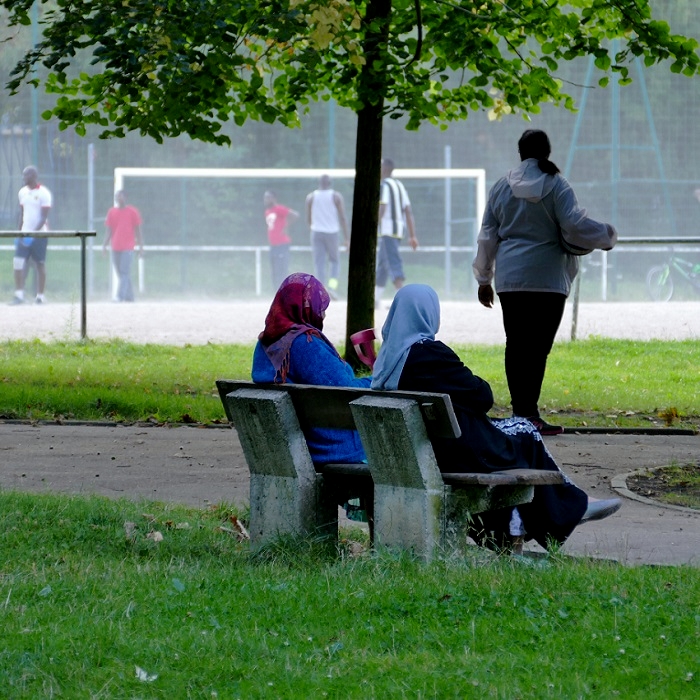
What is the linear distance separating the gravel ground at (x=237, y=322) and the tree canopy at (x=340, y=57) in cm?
519

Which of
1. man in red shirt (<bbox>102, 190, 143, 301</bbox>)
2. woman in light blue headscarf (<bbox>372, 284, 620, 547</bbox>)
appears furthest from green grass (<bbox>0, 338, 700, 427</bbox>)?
man in red shirt (<bbox>102, 190, 143, 301</bbox>)

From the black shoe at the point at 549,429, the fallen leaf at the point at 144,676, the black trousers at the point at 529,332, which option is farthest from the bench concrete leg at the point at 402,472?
the black shoe at the point at 549,429

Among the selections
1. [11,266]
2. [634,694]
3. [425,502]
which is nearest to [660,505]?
[425,502]

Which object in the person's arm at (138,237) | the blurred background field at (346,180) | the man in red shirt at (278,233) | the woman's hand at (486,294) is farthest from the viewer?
the blurred background field at (346,180)

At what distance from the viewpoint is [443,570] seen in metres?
4.86

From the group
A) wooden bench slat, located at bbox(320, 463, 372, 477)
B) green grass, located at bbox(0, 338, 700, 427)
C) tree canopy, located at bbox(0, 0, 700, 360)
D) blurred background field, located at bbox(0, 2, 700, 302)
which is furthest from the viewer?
blurred background field, located at bbox(0, 2, 700, 302)

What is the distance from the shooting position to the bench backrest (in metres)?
4.93

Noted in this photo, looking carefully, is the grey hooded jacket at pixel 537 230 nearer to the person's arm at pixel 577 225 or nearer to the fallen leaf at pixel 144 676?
the person's arm at pixel 577 225

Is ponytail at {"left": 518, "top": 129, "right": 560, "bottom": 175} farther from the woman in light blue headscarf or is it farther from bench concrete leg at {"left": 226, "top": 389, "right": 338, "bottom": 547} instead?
bench concrete leg at {"left": 226, "top": 389, "right": 338, "bottom": 547}

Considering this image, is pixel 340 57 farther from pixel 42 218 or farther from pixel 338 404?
pixel 42 218

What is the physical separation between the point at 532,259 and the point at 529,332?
1.52 feet

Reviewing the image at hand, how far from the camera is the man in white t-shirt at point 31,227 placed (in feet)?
81.7

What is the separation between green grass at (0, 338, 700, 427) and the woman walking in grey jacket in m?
1.43

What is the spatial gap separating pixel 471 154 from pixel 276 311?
2591 cm
